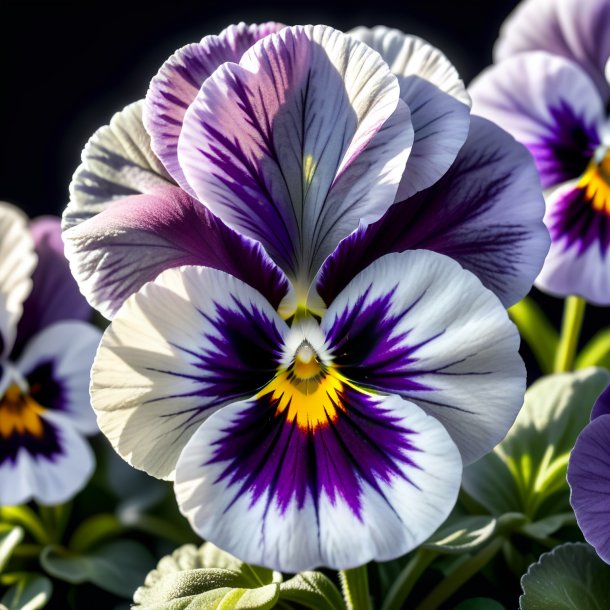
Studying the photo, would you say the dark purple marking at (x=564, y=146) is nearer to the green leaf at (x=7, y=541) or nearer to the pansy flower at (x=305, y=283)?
the pansy flower at (x=305, y=283)

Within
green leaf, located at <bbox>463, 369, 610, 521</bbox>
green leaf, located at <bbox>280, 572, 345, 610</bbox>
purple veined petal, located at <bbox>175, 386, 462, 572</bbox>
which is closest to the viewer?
purple veined petal, located at <bbox>175, 386, 462, 572</bbox>

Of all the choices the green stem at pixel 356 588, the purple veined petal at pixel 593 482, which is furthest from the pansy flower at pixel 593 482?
the green stem at pixel 356 588

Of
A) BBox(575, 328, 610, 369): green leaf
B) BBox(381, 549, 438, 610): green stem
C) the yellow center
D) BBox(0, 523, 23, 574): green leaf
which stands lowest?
BBox(575, 328, 610, 369): green leaf

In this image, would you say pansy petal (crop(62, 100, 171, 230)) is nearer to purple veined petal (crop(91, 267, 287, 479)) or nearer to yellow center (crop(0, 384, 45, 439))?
purple veined petal (crop(91, 267, 287, 479))

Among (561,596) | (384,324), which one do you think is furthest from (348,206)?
(561,596)

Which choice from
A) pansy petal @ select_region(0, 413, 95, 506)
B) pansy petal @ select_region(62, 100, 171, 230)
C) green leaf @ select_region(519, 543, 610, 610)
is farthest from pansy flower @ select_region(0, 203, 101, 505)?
green leaf @ select_region(519, 543, 610, 610)

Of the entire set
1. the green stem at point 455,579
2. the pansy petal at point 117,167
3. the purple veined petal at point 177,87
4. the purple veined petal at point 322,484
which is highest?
the purple veined petal at point 177,87
